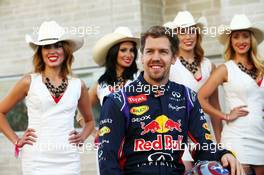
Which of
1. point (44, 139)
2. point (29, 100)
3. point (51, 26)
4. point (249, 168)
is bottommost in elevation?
point (249, 168)

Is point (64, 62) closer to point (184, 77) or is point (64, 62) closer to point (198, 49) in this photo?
point (184, 77)

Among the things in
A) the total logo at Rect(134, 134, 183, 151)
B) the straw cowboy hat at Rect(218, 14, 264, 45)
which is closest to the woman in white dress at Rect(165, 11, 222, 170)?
the straw cowboy hat at Rect(218, 14, 264, 45)

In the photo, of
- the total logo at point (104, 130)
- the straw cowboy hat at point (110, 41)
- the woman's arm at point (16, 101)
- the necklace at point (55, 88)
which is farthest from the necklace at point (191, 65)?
the total logo at point (104, 130)

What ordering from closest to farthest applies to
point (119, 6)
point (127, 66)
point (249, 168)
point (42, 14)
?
point (249, 168) → point (127, 66) → point (119, 6) → point (42, 14)

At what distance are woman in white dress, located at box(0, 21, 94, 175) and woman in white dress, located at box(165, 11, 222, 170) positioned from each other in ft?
2.80

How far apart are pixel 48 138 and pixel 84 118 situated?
0.81 m

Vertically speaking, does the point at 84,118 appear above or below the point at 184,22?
below

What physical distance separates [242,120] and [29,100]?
70.7 inches

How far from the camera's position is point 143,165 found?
3023mm

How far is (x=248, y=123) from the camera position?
496cm

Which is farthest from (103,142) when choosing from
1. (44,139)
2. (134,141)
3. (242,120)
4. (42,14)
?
(42,14)

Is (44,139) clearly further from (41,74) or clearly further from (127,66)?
(127,66)

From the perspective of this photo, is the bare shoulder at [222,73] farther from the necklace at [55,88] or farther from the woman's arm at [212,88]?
the necklace at [55,88]

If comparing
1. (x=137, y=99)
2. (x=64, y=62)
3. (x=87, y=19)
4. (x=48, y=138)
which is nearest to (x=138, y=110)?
(x=137, y=99)
